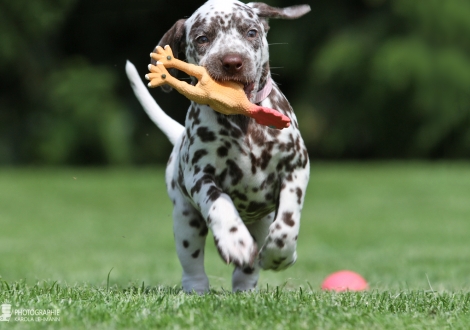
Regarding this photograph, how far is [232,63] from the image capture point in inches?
166

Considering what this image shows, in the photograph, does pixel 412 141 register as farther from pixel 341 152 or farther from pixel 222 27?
pixel 222 27

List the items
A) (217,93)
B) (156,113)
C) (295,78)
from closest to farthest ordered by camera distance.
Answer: (217,93) < (156,113) < (295,78)

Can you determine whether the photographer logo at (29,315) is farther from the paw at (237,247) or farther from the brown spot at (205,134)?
the brown spot at (205,134)

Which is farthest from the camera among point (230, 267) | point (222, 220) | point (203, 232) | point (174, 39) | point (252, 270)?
point (230, 267)

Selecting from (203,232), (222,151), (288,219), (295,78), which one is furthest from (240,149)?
(295,78)

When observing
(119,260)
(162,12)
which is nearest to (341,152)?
(162,12)

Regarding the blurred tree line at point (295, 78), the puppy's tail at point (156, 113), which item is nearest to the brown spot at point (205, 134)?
the puppy's tail at point (156, 113)

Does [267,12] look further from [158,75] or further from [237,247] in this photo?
[237,247]

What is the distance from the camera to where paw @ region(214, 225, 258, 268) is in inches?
155

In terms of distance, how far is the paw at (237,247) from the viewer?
12.9 feet

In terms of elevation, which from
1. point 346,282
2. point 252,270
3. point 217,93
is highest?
point 217,93

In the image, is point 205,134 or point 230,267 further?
point 230,267

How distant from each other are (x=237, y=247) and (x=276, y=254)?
0.36 metres

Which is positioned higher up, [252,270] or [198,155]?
[198,155]
